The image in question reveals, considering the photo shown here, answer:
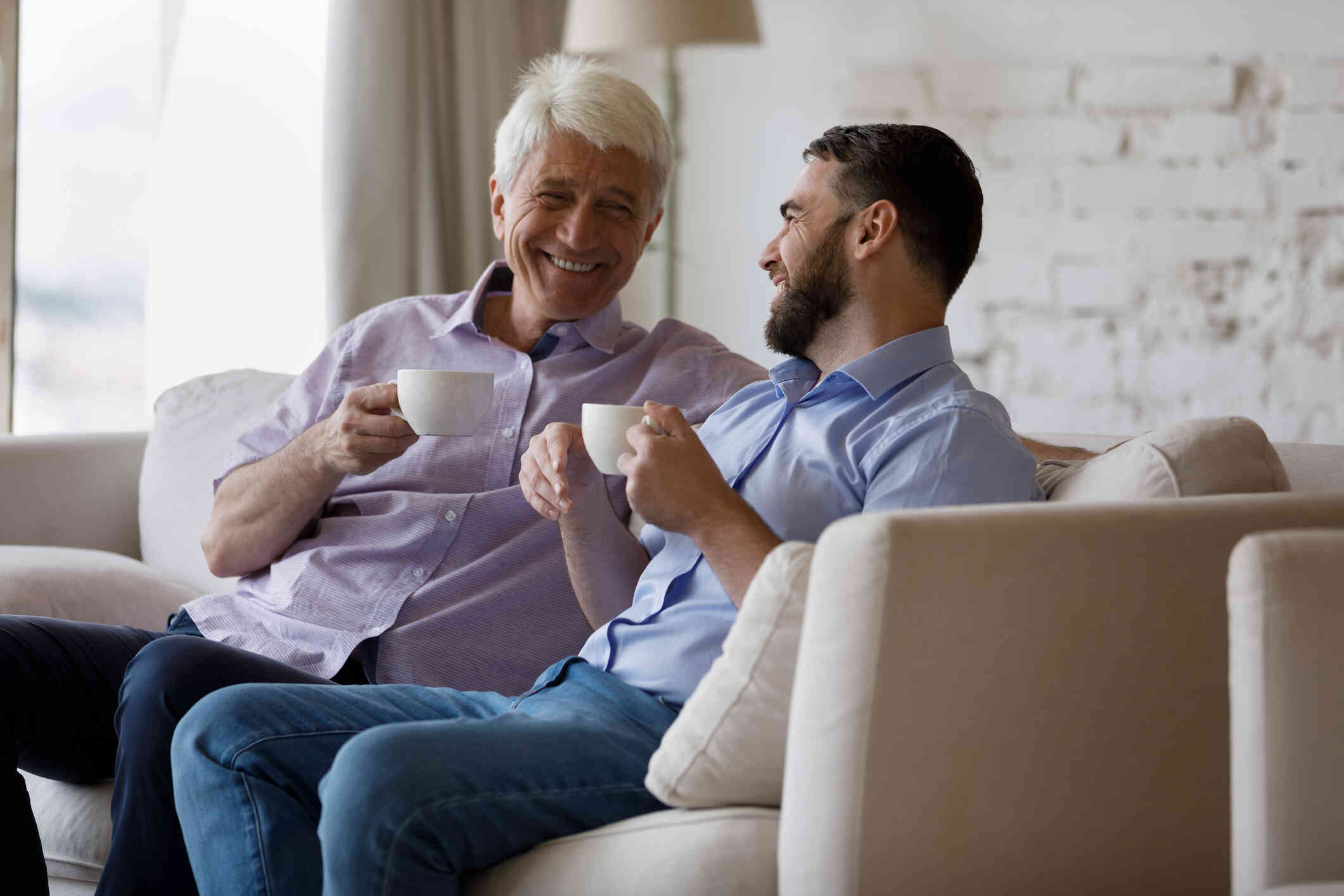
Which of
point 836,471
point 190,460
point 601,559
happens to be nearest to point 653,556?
point 601,559

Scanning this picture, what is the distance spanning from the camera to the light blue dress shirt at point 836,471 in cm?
126

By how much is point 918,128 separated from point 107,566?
1256 mm

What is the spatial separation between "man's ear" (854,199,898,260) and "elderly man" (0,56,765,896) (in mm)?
385

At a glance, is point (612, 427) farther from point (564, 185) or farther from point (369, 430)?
point (564, 185)

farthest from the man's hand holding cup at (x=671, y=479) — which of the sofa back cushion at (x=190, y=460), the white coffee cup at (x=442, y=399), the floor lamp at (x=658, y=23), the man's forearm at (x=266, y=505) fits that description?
the floor lamp at (x=658, y=23)

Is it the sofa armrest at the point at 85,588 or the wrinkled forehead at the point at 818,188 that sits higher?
the wrinkled forehead at the point at 818,188

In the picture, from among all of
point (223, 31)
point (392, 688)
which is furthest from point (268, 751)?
point (223, 31)

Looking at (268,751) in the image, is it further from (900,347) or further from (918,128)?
(918,128)

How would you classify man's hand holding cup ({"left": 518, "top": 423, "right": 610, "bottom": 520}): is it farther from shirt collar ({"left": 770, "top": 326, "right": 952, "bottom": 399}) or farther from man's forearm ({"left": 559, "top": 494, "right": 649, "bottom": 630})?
shirt collar ({"left": 770, "top": 326, "right": 952, "bottom": 399})

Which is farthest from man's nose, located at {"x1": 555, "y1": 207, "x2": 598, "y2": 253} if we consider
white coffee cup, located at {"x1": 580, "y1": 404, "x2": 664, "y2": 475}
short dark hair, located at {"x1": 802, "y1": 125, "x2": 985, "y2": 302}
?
white coffee cup, located at {"x1": 580, "y1": 404, "x2": 664, "y2": 475}

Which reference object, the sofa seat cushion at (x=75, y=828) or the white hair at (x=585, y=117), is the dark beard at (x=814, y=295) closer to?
the white hair at (x=585, y=117)

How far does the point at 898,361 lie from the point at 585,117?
64 cm

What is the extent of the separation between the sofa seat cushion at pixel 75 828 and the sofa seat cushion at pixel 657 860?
2.07 ft

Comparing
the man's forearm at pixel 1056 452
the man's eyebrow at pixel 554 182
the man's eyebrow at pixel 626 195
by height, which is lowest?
the man's forearm at pixel 1056 452
